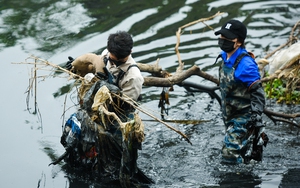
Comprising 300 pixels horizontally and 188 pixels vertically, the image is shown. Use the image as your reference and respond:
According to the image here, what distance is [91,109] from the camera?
700 cm

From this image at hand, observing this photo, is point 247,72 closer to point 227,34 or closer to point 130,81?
point 227,34

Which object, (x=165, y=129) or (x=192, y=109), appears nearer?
(x=165, y=129)

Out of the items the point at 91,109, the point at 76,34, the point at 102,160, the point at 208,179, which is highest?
the point at 76,34

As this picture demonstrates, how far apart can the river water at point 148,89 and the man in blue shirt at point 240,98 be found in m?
0.38

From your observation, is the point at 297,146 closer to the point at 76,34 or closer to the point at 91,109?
the point at 91,109

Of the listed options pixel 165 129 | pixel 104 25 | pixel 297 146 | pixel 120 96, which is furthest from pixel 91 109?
pixel 104 25

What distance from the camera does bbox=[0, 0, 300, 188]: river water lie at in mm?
7812

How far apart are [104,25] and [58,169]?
6.27 metres

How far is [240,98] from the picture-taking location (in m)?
7.63

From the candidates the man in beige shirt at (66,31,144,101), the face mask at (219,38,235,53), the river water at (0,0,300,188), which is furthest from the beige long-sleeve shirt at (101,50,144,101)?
the face mask at (219,38,235,53)

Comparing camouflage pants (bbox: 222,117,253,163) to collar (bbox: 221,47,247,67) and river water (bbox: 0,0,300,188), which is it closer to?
river water (bbox: 0,0,300,188)

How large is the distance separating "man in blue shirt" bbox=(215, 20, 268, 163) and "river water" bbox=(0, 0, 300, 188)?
14.9 inches

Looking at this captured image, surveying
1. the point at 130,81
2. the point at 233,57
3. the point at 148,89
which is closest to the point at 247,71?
the point at 233,57

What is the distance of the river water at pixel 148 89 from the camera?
781cm
